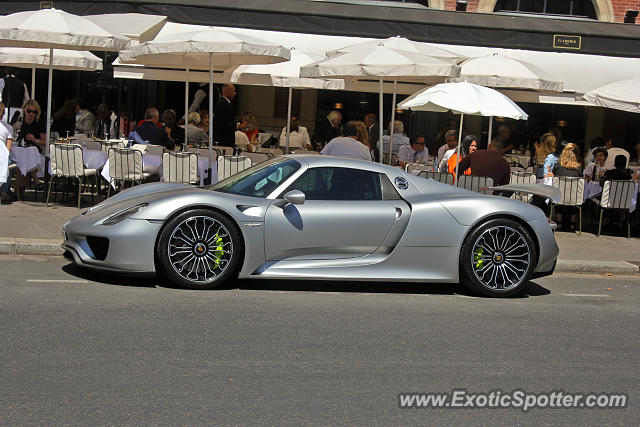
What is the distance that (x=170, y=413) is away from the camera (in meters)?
4.86

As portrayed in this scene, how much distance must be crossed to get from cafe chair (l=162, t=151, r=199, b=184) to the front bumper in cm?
500

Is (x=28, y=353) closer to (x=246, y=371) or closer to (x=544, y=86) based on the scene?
(x=246, y=371)

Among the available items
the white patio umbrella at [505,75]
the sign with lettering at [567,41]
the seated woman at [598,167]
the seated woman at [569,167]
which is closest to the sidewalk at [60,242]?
the seated woman at [569,167]

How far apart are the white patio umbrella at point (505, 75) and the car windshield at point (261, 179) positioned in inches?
258

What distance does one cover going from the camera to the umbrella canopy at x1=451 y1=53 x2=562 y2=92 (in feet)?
46.8

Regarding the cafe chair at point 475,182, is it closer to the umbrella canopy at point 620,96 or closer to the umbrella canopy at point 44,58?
the umbrella canopy at point 620,96

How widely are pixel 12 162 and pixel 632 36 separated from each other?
1358 cm

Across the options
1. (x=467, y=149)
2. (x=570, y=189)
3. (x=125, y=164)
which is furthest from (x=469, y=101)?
(x=125, y=164)

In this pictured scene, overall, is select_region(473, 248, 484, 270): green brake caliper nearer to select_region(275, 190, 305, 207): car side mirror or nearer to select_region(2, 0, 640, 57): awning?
select_region(275, 190, 305, 207): car side mirror

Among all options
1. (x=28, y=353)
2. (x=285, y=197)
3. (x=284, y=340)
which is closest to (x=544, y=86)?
(x=285, y=197)

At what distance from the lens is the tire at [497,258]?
8.55 metres

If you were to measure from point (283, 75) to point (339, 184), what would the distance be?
7897mm

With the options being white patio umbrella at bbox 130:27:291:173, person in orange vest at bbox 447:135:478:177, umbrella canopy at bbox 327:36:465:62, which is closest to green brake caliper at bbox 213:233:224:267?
white patio umbrella at bbox 130:27:291:173

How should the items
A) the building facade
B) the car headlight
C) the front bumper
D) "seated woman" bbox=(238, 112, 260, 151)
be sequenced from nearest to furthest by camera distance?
the front bumper < the car headlight < "seated woman" bbox=(238, 112, 260, 151) < the building facade
